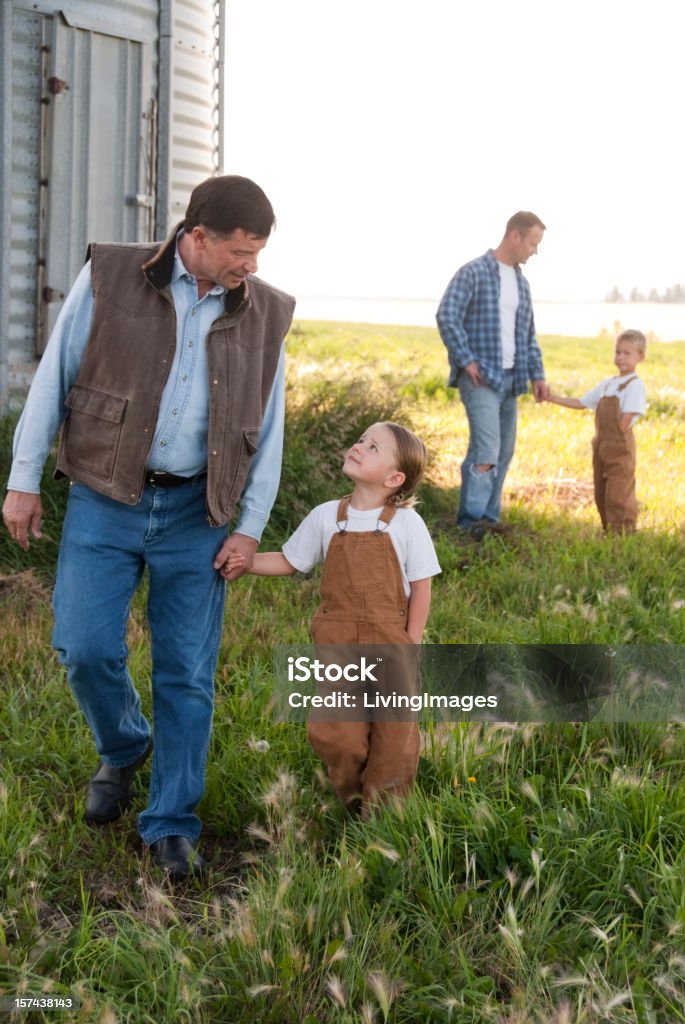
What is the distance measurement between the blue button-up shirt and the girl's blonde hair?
0.64m

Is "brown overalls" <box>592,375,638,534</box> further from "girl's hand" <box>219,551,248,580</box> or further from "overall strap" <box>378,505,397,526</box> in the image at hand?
"girl's hand" <box>219,551,248,580</box>

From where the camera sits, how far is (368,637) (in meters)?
3.94

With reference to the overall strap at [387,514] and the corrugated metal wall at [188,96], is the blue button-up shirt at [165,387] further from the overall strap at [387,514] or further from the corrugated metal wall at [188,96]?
the corrugated metal wall at [188,96]

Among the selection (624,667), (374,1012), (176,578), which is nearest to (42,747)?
(176,578)

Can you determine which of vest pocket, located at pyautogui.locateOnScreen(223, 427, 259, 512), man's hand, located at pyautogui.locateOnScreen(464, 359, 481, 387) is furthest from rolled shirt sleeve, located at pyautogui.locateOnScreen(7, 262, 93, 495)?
man's hand, located at pyautogui.locateOnScreen(464, 359, 481, 387)

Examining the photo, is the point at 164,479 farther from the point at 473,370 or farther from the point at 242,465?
the point at 473,370

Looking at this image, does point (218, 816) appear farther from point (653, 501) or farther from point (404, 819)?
point (653, 501)

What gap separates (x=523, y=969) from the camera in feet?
10.3

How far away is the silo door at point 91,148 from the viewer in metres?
8.09

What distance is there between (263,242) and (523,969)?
2.26 m

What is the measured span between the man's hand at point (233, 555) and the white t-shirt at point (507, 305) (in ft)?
16.8

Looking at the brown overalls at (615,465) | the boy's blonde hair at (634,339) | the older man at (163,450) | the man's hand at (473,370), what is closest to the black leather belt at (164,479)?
the older man at (163,450)

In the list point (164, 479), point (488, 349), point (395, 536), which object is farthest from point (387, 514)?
point (488, 349)

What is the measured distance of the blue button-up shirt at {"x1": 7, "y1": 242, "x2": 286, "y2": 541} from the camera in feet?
12.7
